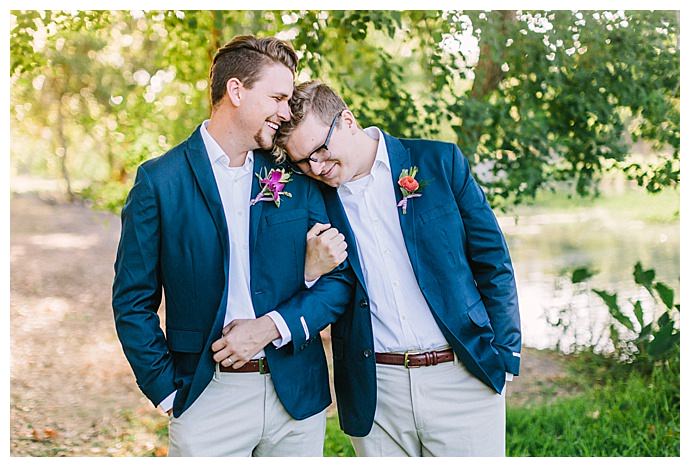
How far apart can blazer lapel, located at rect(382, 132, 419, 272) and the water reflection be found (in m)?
2.37

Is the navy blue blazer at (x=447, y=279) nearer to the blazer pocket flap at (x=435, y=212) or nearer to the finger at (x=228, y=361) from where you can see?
the blazer pocket flap at (x=435, y=212)

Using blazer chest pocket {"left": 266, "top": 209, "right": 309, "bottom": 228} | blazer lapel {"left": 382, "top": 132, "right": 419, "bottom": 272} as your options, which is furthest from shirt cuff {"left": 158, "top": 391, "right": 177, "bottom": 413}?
blazer lapel {"left": 382, "top": 132, "right": 419, "bottom": 272}

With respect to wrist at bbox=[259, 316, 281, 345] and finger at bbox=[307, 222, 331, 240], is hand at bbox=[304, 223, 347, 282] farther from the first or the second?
wrist at bbox=[259, 316, 281, 345]

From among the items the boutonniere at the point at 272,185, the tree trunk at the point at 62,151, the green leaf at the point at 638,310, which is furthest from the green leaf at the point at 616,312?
the tree trunk at the point at 62,151

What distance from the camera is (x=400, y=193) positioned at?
8.25ft

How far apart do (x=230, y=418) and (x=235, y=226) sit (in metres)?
0.59

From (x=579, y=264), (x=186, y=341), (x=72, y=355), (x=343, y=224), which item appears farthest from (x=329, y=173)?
(x=579, y=264)

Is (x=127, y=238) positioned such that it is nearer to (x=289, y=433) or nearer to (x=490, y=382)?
(x=289, y=433)

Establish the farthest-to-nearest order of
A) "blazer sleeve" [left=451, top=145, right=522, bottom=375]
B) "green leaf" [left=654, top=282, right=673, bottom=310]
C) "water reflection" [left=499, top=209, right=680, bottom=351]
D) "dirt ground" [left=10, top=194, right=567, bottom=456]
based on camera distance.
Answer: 1. "water reflection" [left=499, top=209, right=680, bottom=351]
2. "dirt ground" [left=10, top=194, right=567, bottom=456]
3. "green leaf" [left=654, top=282, right=673, bottom=310]
4. "blazer sleeve" [left=451, top=145, right=522, bottom=375]

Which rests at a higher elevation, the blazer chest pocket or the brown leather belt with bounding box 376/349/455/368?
the blazer chest pocket

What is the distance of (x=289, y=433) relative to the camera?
247cm

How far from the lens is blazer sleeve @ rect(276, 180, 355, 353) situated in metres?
2.37

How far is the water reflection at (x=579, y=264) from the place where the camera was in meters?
5.83

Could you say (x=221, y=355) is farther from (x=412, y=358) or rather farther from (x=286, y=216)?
(x=412, y=358)
